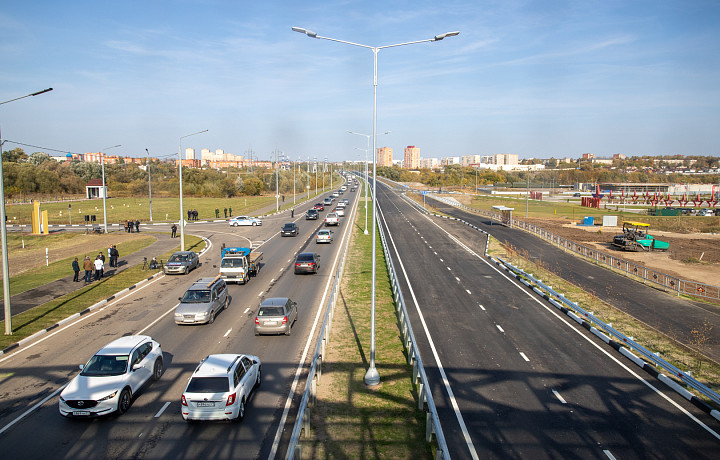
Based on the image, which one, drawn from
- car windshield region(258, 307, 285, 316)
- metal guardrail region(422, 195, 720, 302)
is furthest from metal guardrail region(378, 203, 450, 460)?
metal guardrail region(422, 195, 720, 302)

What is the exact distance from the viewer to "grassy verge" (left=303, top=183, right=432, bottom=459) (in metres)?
10.6

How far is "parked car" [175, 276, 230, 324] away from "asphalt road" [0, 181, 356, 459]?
47 centimetres

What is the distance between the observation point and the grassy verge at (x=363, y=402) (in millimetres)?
10570

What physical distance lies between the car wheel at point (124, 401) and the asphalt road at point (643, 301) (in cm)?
1939

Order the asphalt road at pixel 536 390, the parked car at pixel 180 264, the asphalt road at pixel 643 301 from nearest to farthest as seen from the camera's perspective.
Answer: the asphalt road at pixel 536 390, the asphalt road at pixel 643 301, the parked car at pixel 180 264

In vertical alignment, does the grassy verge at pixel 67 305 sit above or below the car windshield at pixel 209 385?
below

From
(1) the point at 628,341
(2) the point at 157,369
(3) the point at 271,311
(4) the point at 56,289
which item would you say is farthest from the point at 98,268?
(1) the point at 628,341

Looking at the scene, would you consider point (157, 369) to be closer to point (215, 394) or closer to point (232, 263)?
point (215, 394)

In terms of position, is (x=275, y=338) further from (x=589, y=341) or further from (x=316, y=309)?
(x=589, y=341)

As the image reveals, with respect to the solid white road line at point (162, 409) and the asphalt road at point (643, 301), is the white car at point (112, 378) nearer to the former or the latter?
the solid white road line at point (162, 409)

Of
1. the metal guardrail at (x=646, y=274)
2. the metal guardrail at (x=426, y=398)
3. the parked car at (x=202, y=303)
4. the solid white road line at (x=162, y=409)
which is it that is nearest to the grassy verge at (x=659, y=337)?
the metal guardrail at (x=646, y=274)

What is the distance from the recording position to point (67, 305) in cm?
2258

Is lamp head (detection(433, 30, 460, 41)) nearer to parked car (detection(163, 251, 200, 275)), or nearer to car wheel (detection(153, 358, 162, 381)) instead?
car wheel (detection(153, 358, 162, 381))

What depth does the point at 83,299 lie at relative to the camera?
23.7 m
